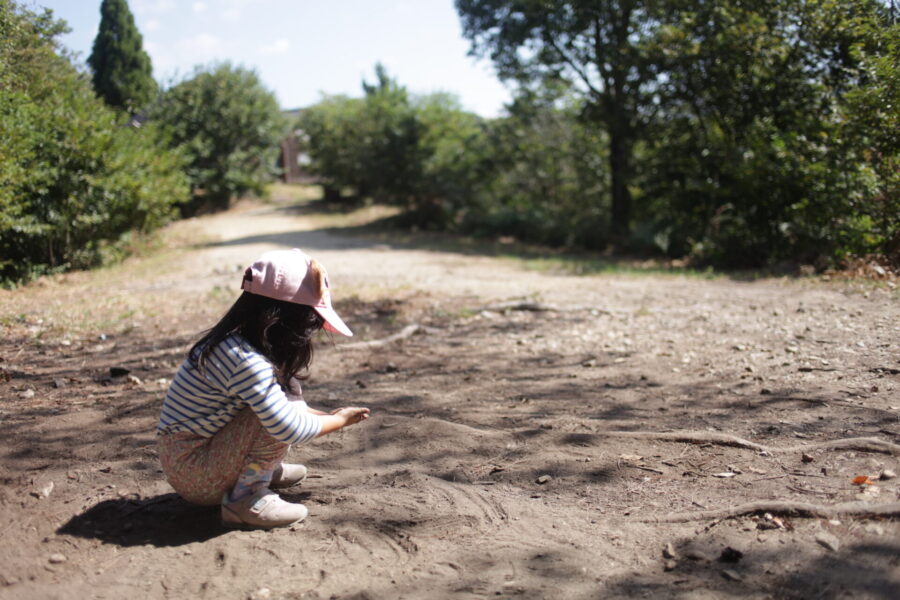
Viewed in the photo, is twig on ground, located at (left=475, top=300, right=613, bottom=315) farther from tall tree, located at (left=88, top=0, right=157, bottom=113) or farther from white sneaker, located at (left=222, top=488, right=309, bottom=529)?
tall tree, located at (left=88, top=0, right=157, bottom=113)

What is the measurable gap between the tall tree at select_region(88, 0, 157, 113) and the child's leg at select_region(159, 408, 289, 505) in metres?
10.1

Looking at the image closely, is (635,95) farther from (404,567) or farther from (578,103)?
(404,567)

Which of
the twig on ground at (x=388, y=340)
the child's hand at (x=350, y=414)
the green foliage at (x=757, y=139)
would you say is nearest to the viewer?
the child's hand at (x=350, y=414)

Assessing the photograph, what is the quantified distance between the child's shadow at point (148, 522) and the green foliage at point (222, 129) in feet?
62.3

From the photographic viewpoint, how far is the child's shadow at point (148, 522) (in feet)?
9.95

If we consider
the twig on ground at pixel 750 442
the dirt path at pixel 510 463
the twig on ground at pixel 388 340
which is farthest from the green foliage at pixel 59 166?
the twig on ground at pixel 750 442

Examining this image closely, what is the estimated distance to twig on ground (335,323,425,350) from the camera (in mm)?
6457

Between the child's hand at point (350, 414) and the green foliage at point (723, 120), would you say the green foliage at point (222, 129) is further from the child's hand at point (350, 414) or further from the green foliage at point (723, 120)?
the child's hand at point (350, 414)

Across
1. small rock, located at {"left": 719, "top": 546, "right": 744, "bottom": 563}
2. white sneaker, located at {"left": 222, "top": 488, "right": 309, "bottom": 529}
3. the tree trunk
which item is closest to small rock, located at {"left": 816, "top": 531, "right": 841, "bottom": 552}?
small rock, located at {"left": 719, "top": 546, "right": 744, "bottom": 563}

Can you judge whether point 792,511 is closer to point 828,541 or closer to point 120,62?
point 828,541

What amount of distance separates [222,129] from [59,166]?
1324cm

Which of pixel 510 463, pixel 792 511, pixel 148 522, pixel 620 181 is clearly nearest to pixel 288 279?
pixel 148 522

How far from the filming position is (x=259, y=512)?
3.02 meters

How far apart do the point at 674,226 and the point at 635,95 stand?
2695 millimetres
